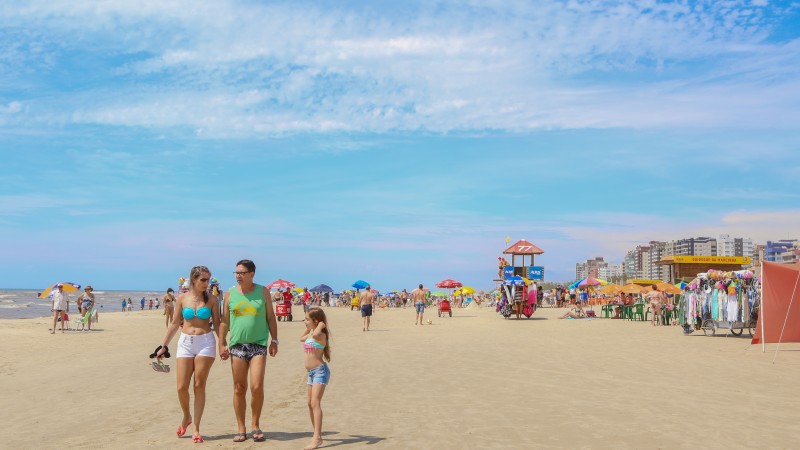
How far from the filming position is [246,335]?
6176 mm

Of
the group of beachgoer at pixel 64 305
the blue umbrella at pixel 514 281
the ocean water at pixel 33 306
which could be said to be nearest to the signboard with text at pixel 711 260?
the blue umbrella at pixel 514 281

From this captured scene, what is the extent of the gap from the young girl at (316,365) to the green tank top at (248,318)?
42 centimetres

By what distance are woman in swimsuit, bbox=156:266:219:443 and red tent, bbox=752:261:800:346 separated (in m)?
14.4

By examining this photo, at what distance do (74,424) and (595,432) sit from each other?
19.5ft

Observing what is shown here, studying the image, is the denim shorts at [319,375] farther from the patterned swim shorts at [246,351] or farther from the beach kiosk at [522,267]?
the beach kiosk at [522,267]

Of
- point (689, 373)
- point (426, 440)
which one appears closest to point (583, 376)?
point (689, 373)

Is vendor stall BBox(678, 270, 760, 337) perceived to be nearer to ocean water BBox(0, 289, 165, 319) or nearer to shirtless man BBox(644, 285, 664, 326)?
shirtless man BBox(644, 285, 664, 326)

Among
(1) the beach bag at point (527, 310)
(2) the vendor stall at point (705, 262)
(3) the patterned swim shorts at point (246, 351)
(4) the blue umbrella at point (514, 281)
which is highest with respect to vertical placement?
(2) the vendor stall at point (705, 262)

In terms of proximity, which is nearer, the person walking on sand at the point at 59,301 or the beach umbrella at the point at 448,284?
the person walking on sand at the point at 59,301

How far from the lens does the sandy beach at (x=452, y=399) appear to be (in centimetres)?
668

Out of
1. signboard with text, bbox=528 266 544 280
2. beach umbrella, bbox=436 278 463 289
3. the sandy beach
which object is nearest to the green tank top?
the sandy beach

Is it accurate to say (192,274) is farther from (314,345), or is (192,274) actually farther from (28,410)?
(28,410)

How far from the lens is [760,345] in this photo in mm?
17109

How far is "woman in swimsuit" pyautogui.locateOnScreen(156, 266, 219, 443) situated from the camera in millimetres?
6234
